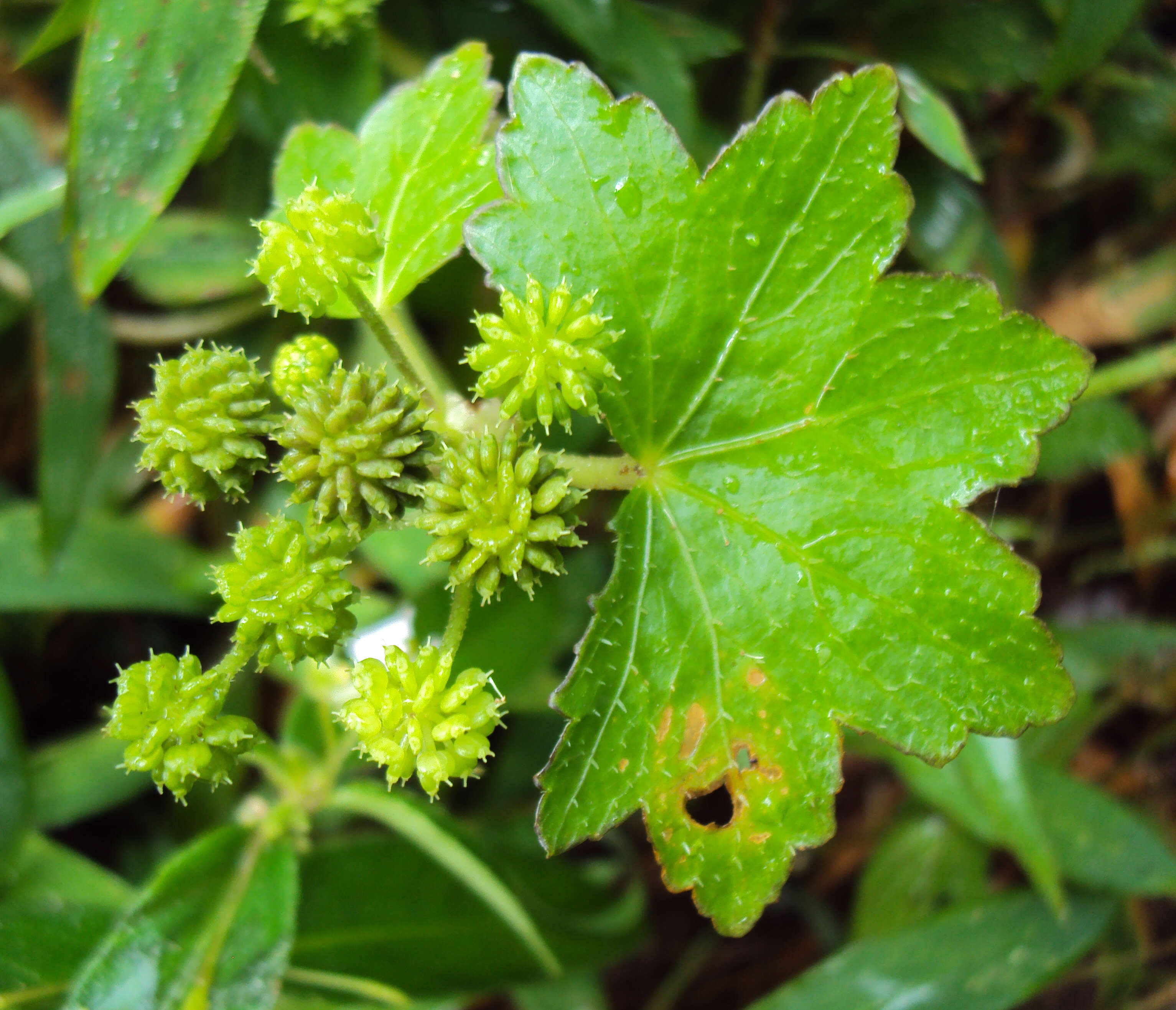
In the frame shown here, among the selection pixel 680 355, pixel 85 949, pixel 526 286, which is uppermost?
pixel 526 286

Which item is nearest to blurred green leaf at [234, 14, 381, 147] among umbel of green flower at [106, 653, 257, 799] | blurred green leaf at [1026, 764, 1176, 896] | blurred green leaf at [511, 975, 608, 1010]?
umbel of green flower at [106, 653, 257, 799]

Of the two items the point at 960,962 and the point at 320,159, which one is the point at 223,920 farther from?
the point at 960,962

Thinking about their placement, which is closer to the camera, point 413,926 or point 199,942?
point 199,942

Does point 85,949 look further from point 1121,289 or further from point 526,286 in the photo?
point 1121,289

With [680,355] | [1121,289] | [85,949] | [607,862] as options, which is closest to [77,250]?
[680,355]

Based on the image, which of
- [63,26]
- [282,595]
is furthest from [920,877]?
[63,26]

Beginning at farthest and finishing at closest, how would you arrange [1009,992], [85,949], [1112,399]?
[1112,399] < [1009,992] < [85,949]

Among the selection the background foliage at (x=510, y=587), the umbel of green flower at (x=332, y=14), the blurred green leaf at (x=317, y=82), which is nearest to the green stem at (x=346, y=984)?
the background foliage at (x=510, y=587)

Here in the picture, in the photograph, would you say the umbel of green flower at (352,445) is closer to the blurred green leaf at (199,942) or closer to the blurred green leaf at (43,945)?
the blurred green leaf at (199,942)
